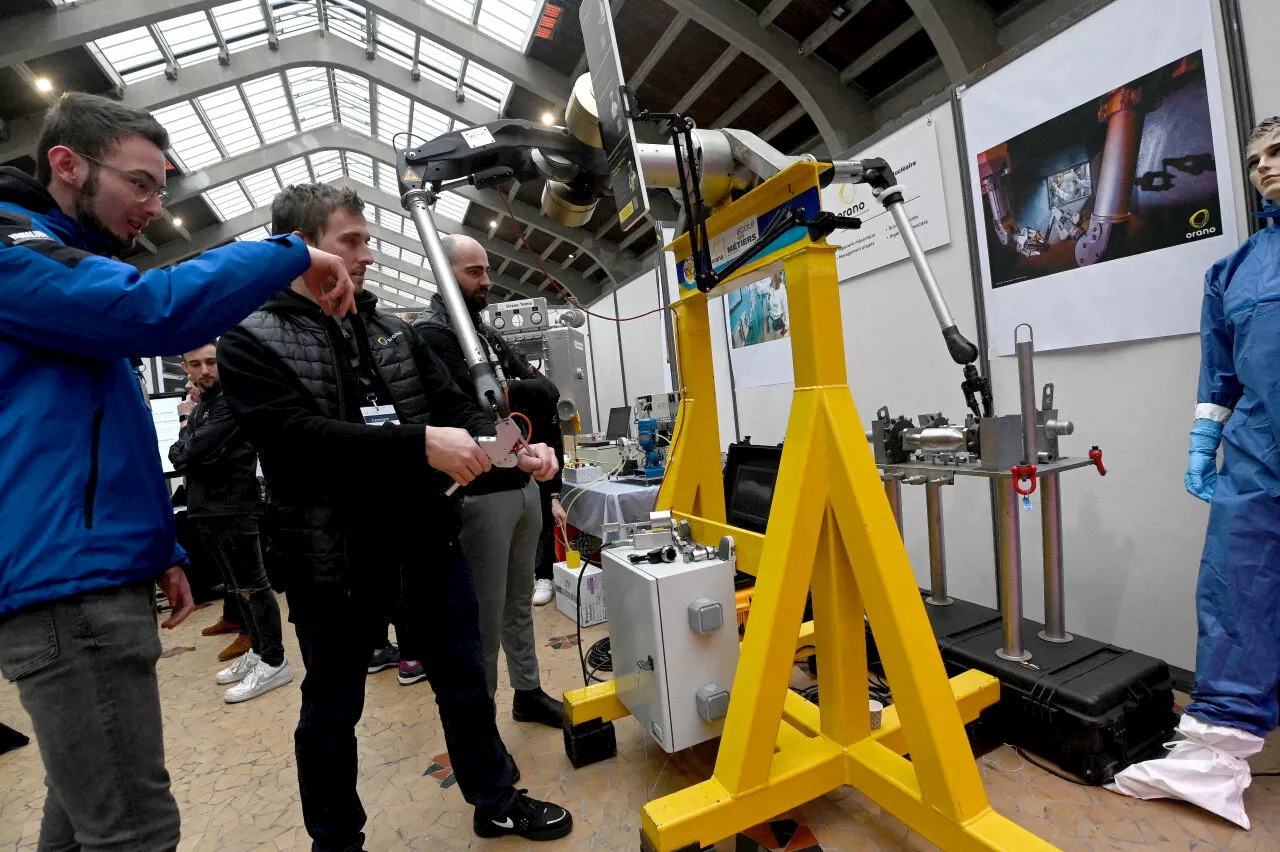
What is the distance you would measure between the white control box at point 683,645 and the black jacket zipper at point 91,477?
3.29ft

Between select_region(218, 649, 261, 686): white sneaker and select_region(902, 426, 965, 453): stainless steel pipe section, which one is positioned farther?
select_region(218, 649, 261, 686): white sneaker

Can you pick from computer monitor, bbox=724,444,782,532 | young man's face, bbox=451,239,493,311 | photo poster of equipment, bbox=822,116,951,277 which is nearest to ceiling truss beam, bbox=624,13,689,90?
photo poster of equipment, bbox=822,116,951,277

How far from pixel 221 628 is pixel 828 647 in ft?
12.1

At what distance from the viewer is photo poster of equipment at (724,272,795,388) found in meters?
3.22

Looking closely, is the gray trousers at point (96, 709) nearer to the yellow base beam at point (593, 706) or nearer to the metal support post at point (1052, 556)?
the yellow base beam at point (593, 706)

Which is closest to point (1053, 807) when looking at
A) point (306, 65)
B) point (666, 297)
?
point (666, 297)

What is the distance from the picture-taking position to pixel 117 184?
0.90m

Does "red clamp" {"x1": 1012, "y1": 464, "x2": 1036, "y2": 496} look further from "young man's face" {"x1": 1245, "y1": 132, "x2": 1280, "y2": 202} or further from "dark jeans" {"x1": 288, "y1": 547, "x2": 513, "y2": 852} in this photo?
"dark jeans" {"x1": 288, "y1": 547, "x2": 513, "y2": 852}

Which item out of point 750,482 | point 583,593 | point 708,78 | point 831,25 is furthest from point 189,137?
point 750,482

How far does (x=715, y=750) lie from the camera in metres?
1.73

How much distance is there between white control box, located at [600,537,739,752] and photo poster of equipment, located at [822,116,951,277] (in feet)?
4.40

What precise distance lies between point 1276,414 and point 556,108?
7276mm

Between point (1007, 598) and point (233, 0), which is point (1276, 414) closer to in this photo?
point (1007, 598)

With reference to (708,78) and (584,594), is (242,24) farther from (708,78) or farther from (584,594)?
(584,594)
